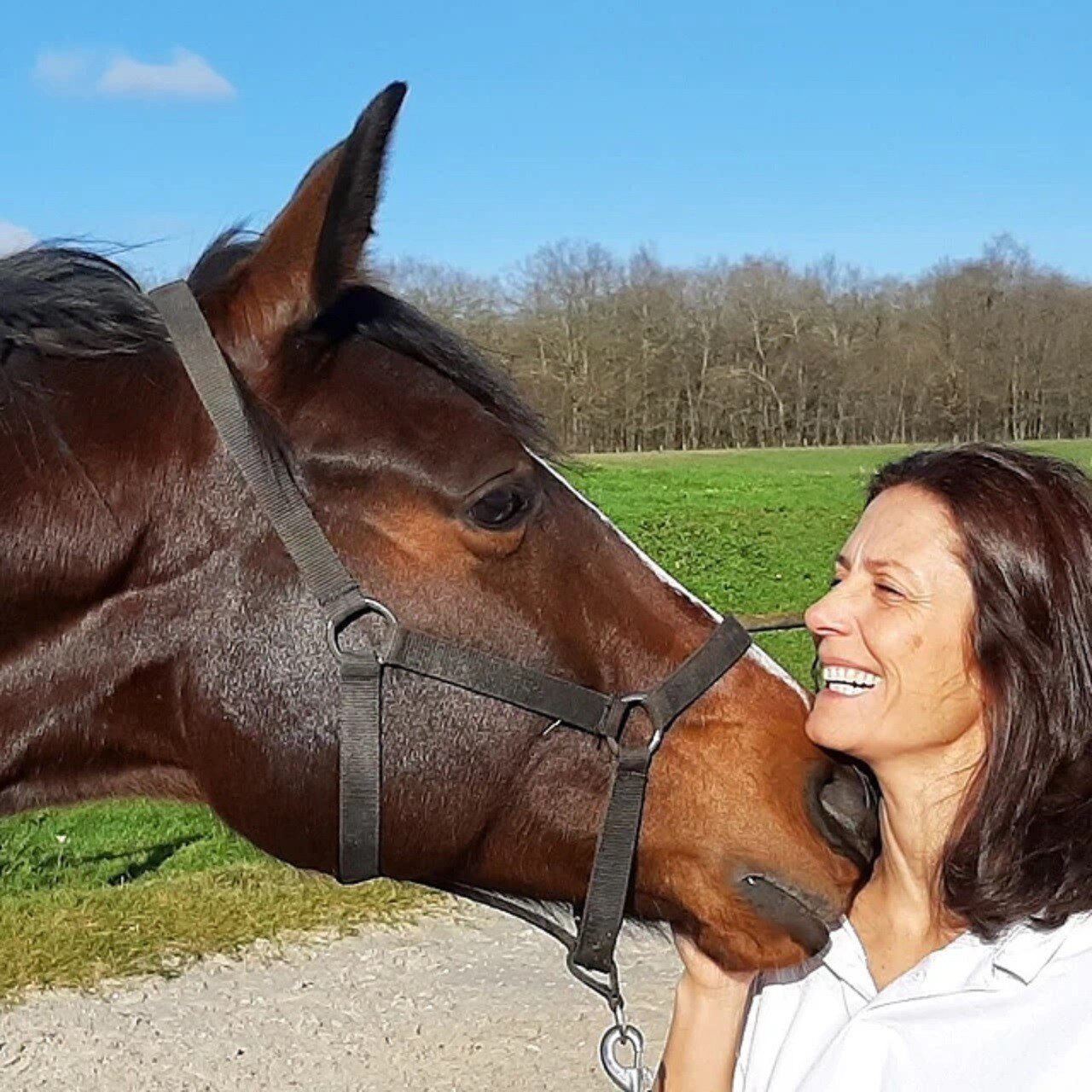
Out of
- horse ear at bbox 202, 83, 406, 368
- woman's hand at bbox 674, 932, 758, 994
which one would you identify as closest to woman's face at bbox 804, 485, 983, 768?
woman's hand at bbox 674, 932, 758, 994

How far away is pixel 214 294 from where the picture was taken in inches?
83.3

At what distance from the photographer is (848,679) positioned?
6.66 feet

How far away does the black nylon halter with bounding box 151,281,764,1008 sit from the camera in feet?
6.56

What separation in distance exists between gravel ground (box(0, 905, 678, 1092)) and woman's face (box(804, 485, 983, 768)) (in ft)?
9.41

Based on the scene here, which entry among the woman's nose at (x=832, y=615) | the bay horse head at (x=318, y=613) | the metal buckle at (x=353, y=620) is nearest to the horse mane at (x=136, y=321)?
the bay horse head at (x=318, y=613)

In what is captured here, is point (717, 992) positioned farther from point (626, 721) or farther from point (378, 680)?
point (378, 680)

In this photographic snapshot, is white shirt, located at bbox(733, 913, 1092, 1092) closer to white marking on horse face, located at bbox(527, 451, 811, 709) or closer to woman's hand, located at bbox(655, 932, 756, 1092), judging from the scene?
woman's hand, located at bbox(655, 932, 756, 1092)

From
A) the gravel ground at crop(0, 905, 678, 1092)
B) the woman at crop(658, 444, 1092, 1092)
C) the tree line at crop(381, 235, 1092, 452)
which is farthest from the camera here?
the tree line at crop(381, 235, 1092, 452)

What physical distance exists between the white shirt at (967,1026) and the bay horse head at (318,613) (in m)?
0.22

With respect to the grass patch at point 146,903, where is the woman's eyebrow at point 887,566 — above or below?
above

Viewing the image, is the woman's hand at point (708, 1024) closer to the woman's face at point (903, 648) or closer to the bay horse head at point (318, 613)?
the bay horse head at point (318, 613)

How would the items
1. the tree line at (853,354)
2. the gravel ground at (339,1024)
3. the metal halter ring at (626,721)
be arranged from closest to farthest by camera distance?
the metal halter ring at (626,721) < the gravel ground at (339,1024) < the tree line at (853,354)

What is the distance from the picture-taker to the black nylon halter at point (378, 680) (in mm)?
2000

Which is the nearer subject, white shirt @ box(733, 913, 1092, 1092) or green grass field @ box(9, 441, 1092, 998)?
white shirt @ box(733, 913, 1092, 1092)
